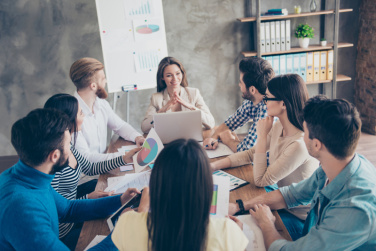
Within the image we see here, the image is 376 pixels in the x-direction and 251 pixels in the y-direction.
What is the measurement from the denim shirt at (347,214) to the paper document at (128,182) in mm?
769

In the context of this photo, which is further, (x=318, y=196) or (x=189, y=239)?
(x=318, y=196)

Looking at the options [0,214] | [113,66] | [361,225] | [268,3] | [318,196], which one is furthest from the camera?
[268,3]

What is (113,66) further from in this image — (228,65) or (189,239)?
(189,239)

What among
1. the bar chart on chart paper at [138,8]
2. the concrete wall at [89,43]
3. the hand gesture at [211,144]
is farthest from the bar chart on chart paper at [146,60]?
the hand gesture at [211,144]

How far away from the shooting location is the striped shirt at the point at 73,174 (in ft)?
5.99

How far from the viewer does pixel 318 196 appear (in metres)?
1.37

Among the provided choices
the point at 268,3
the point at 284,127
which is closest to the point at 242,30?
the point at 268,3

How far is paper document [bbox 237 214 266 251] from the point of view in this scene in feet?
4.39

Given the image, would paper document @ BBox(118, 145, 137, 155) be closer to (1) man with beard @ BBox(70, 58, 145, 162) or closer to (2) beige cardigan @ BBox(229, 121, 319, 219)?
(1) man with beard @ BBox(70, 58, 145, 162)

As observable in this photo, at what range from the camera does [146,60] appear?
3787 mm

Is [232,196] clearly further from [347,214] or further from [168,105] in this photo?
[168,105]

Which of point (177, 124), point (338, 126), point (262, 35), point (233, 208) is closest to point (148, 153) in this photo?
point (177, 124)

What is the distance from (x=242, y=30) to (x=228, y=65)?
0.43 m

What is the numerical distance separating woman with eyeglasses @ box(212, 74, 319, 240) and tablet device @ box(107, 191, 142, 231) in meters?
0.55
